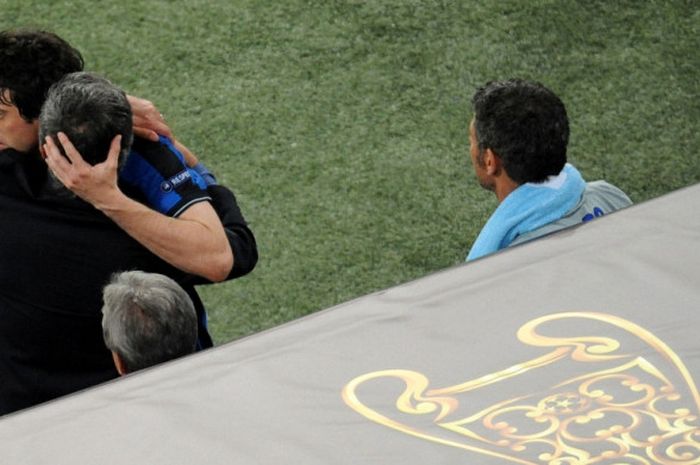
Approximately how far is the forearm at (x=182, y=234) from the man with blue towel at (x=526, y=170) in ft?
1.92

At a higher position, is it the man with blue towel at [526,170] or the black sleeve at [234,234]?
the man with blue towel at [526,170]

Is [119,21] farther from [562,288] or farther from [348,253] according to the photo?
[562,288]

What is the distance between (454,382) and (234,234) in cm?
153

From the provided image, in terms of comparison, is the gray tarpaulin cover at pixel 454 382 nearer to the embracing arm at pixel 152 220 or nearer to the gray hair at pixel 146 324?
the gray hair at pixel 146 324

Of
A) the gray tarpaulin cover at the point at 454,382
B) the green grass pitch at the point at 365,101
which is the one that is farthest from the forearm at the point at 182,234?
the green grass pitch at the point at 365,101

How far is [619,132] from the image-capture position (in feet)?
16.5

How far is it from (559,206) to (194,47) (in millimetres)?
2945

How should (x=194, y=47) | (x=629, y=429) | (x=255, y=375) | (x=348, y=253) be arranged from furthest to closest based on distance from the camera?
(x=194, y=47)
(x=348, y=253)
(x=255, y=375)
(x=629, y=429)

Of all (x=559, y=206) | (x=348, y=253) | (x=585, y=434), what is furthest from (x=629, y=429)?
(x=348, y=253)

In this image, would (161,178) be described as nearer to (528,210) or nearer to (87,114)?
(87,114)

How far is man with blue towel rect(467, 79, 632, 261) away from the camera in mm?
2877

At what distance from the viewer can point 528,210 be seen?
2.87 m

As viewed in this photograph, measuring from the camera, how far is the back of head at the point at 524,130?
9.68 ft

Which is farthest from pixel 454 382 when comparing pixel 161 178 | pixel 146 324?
pixel 161 178
